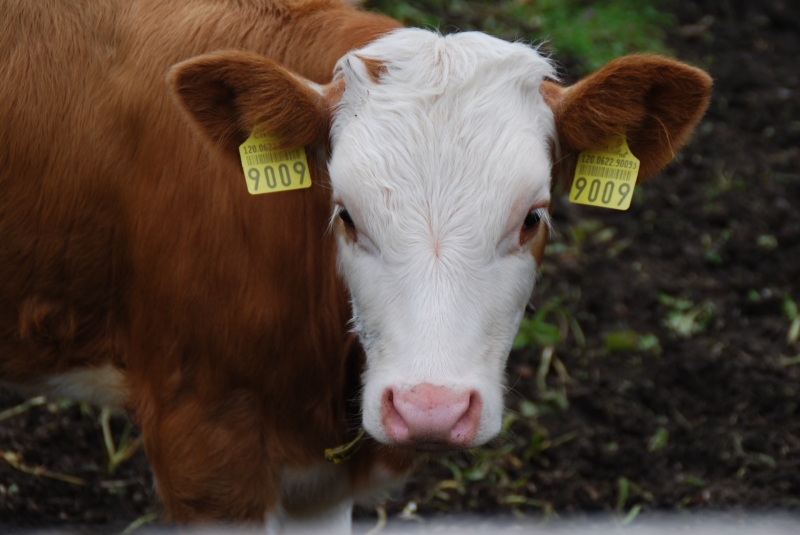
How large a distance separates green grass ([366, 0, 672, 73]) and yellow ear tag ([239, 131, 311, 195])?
503 centimetres

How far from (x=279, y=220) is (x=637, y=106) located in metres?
1.37

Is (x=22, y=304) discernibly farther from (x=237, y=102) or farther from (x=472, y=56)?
(x=472, y=56)

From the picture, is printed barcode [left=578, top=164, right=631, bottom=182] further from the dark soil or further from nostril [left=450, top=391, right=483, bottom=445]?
the dark soil

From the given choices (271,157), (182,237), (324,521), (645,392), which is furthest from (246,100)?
(645,392)

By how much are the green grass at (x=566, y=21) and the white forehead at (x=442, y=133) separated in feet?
16.3

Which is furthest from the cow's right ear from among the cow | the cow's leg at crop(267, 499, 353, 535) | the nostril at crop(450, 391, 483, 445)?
the cow's leg at crop(267, 499, 353, 535)

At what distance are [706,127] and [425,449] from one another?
5980 millimetres

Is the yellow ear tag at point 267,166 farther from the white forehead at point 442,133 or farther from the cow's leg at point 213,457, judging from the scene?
the cow's leg at point 213,457

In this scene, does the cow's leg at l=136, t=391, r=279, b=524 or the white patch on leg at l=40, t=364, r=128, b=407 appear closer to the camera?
the cow's leg at l=136, t=391, r=279, b=524

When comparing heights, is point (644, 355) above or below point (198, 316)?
below

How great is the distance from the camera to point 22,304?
12.1ft

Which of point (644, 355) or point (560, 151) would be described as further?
point (644, 355)

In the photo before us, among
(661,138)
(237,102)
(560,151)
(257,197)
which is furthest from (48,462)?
(661,138)

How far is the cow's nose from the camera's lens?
8.33ft
